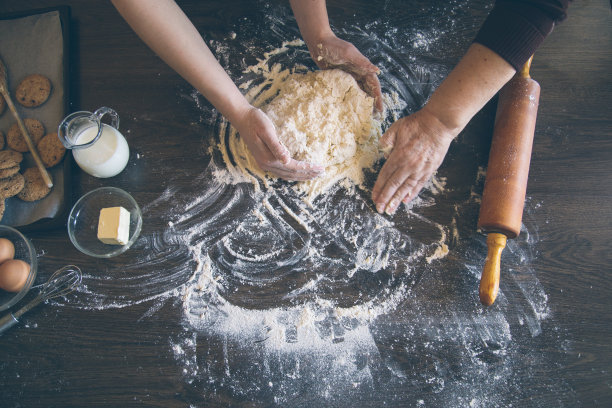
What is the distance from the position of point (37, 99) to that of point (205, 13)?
2.41ft

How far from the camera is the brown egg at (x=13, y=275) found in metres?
1.14

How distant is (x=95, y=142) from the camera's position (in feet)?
4.01

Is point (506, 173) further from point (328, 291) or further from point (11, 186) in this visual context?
point (11, 186)

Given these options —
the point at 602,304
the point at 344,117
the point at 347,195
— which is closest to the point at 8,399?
the point at 347,195

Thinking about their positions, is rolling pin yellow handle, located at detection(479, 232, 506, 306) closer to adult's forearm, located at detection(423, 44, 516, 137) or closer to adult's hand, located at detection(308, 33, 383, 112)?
adult's forearm, located at detection(423, 44, 516, 137)

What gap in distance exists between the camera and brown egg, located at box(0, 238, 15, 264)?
45.7 inches

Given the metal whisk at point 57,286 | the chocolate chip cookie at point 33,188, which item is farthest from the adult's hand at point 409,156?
the chocolate chip cookie at point 33,188

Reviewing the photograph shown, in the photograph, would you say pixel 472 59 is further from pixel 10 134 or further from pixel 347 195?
pixel 10 134

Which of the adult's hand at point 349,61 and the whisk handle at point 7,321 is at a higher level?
the adult's hand at point 349,61

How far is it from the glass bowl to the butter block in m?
0.04

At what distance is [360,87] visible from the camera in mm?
1340

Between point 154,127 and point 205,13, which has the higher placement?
point 205,13

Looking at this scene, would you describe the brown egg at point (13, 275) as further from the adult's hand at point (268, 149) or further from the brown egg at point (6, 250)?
the adult's hand at point (268, 149)

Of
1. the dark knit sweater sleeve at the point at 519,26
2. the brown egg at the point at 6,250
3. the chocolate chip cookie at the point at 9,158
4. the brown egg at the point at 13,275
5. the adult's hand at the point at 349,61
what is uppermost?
the dark knit sweater sleeve at the point at 519,26
